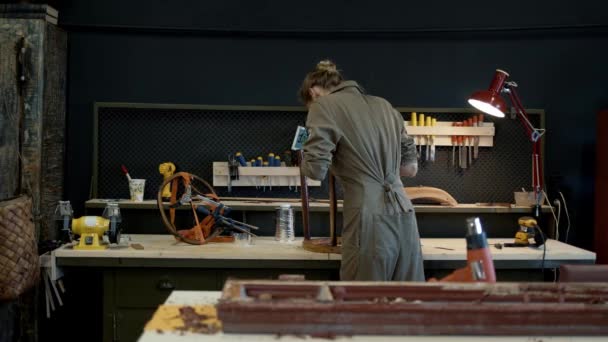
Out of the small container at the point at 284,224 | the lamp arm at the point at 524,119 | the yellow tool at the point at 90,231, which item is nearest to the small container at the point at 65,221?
the yellow tool at the point at 90,231

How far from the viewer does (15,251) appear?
281cm

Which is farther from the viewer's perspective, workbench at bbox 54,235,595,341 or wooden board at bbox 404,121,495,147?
wooden board at bbox 404,121,495,147

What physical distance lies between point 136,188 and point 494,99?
2174mm

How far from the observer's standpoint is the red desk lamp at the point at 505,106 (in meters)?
3.36

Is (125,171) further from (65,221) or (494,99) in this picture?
(494,99)

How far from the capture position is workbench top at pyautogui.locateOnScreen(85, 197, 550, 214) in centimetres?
367

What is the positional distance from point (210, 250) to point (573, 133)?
8.17ft

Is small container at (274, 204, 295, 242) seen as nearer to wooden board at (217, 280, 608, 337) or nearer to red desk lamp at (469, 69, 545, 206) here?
red desk lamp at (469, 69, 545, 206)

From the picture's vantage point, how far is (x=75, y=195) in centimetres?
388

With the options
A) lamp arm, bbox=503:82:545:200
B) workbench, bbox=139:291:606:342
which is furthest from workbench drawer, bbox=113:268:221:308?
lamp arm, bbox=503:82:545:200

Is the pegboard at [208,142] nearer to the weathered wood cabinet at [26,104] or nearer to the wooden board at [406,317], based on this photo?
the weathered wood cabinet at [26,104]

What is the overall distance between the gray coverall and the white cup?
1.35 metres

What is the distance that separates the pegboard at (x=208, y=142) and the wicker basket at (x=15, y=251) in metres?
0.89

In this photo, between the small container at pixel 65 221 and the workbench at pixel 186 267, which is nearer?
the workbench at pixel 186 267
